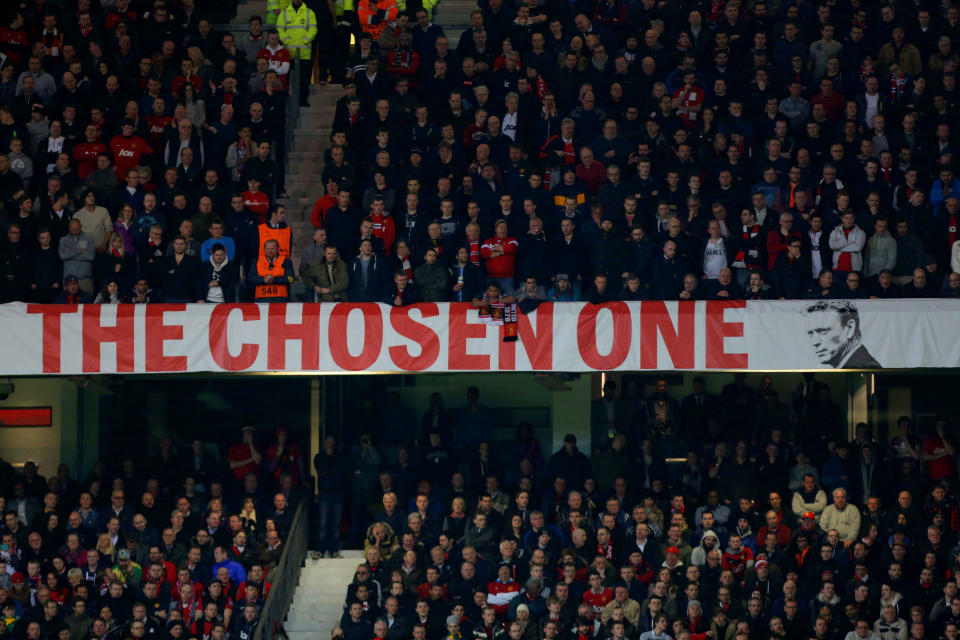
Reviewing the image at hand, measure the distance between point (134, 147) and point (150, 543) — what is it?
17.7 ft

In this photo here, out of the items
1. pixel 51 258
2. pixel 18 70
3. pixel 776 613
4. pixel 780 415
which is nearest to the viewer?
pixel 776 613

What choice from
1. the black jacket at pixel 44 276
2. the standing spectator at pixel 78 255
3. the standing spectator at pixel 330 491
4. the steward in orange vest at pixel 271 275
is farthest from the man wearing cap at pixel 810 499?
the black jacket at pixel 44 276

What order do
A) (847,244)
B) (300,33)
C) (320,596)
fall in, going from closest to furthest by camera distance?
(847,244) → (320,596) → (300,33)

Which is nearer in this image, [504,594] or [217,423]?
[504,594]

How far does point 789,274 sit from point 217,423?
7.94 metres

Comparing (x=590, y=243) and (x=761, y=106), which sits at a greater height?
(x=761, y=106)

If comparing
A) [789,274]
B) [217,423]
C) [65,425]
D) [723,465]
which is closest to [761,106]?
[789,274]

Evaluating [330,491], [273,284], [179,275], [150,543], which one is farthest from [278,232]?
[150,543]

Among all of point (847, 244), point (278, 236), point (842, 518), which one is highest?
point (278, 236)

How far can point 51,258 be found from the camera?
1895 centimetres

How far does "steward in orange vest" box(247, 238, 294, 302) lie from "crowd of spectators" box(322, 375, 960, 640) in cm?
234

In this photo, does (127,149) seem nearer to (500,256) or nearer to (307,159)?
(307,159)

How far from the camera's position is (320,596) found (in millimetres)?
19453

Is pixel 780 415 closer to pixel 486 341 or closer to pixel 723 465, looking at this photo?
pixel 723 465
